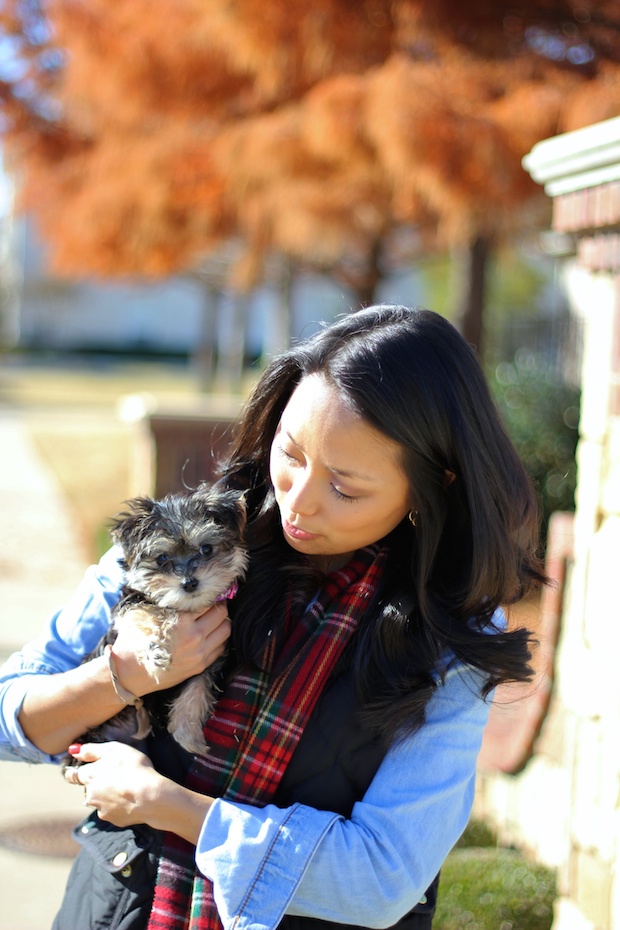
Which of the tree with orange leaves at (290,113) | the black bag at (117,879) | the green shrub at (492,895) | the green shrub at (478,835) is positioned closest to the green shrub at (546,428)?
the tree with orange leaves at (290,113)

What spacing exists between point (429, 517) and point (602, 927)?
1.78 metres

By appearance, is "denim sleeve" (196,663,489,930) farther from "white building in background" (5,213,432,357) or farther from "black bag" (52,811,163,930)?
"white building in background" (5,213,432,357)

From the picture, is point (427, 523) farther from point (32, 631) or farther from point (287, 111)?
point (287, 111)

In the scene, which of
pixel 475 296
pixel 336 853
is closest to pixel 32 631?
pixel 475 296

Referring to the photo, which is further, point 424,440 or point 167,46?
point 167,46

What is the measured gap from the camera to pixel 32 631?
7012 mm

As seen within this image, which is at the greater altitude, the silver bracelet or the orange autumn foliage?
the orange autumn foliage

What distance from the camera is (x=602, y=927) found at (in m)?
2.97

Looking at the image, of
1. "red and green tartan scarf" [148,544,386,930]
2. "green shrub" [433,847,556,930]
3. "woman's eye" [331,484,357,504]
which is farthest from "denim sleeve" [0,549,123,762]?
"green shrub" [433,847,556,930]

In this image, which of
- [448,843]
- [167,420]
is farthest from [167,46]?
[448,843]

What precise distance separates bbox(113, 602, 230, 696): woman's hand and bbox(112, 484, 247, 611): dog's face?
0.22 ft

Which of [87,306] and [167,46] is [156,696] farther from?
[87,306]

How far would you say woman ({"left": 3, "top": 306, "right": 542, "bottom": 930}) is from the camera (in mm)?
1688

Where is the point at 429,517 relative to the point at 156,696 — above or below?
above
